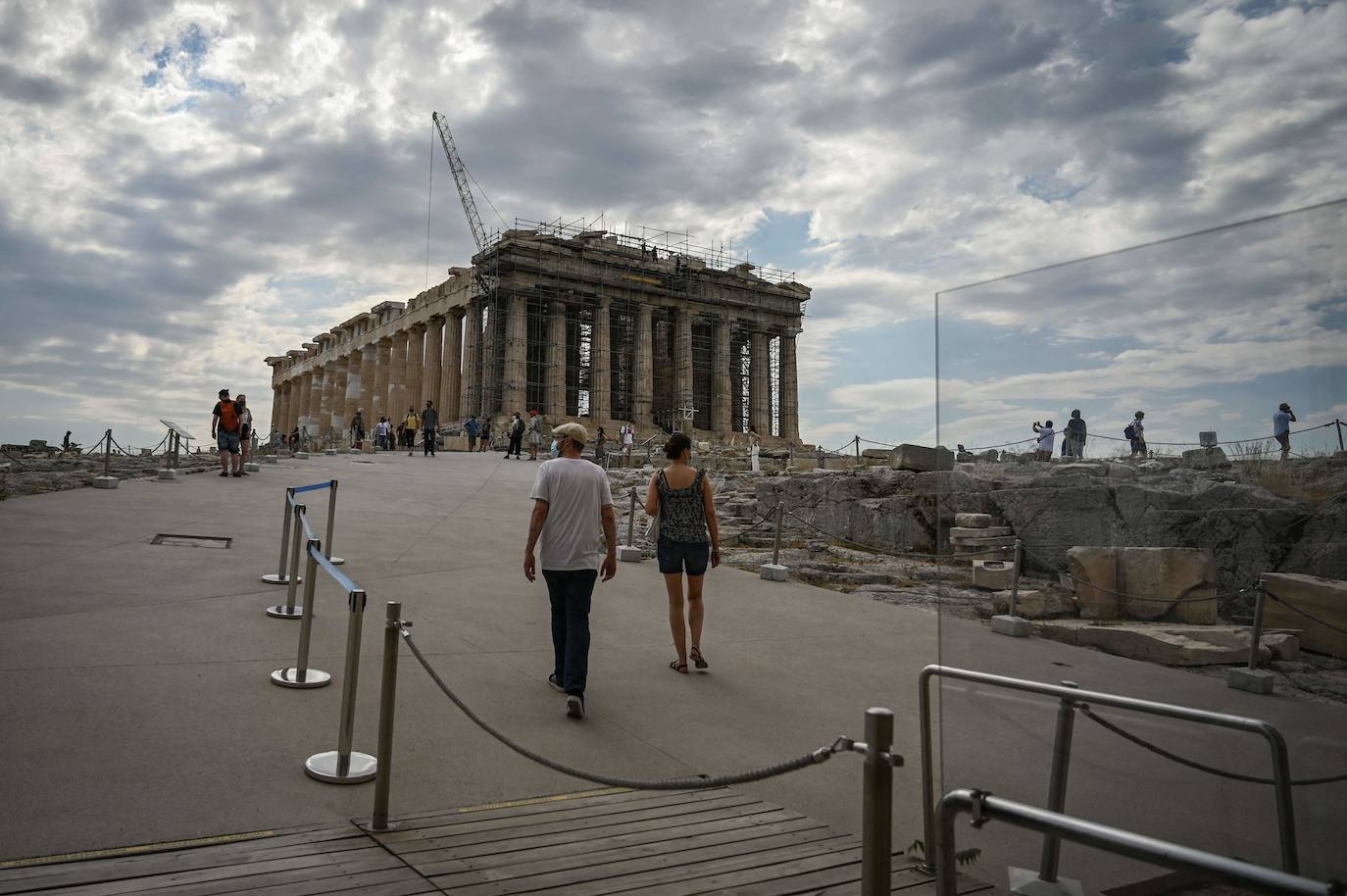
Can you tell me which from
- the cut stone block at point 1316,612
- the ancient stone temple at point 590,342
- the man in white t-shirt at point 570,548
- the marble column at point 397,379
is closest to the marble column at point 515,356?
the ancient stone temple at point 590,342

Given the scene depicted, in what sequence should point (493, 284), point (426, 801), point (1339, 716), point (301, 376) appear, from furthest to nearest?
point (301, 376), point (493, 284), point (426, 801), point (1339, 716)

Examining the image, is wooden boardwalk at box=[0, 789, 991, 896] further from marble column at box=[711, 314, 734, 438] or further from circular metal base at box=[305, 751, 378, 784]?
marble column at box=[711, 314, 734, 438]

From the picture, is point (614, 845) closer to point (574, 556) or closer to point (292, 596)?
point (574, 556)

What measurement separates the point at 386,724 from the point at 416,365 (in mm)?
52406

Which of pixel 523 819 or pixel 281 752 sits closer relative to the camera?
pixel 523 819

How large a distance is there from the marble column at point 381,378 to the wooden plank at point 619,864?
56.0 m

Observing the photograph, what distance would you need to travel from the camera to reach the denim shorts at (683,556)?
23.0ft

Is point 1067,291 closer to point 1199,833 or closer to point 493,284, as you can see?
point 1199,833

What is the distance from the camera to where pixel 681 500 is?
7059mm

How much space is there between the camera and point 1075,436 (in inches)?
141

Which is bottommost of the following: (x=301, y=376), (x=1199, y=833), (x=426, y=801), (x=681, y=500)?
(x=426, y=801)

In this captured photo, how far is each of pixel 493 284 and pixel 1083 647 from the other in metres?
45.0

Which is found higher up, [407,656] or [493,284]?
[493,284]

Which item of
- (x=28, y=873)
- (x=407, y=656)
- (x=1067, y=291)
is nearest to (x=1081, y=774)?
(x=1067, y=291)
